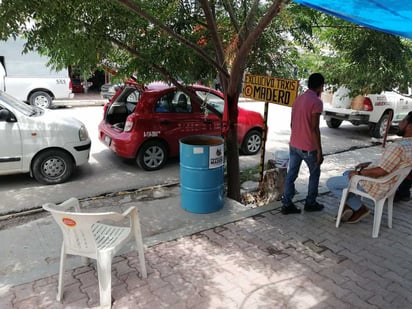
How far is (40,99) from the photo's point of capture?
547 inches

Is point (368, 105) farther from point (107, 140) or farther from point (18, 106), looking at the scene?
point (18, 106)

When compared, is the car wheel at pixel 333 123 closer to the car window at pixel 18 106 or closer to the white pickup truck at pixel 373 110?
the white pickup truck at pixel 373 110

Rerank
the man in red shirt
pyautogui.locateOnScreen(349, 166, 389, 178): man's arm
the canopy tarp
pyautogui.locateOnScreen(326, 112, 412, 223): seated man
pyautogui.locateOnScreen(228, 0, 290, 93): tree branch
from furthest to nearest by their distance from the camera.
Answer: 1. the man in red shirt
2. pyautogui.locateOnScreen(349, 166, 389, 178): man's arm
3. pyautogui.locateOnScreen(326, 112, 412, 223): seated man
4. pyautogui.locateOnScreen(228, 0, 290, 93): tree branch
5. the canopy tarp

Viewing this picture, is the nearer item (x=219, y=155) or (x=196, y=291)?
(x=196, y=291)

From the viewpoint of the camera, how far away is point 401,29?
4.46m

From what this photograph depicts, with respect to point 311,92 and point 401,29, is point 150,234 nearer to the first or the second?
point 311,92

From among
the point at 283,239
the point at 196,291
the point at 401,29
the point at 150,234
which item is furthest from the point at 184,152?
the point at 401,29

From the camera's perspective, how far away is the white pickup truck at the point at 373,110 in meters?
10.3

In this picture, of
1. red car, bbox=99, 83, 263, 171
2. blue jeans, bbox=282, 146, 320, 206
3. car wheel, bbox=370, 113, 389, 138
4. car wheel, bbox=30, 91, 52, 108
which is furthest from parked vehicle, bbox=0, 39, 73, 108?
blue jeans, bbox=282, 146, 320, 206

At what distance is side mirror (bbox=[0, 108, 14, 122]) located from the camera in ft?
→ 17.6

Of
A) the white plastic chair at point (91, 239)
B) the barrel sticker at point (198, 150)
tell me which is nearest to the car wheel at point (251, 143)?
the barrel sticker at point (198, 150)

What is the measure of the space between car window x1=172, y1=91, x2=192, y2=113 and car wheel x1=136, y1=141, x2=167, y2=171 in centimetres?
71

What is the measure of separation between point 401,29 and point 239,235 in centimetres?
317

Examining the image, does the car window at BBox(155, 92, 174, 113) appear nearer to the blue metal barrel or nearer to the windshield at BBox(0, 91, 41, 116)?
the blue metal barrel
